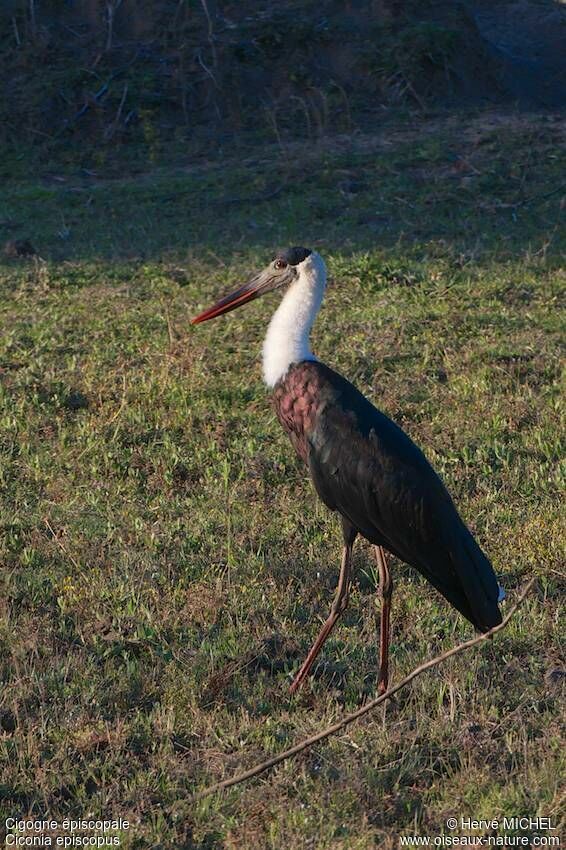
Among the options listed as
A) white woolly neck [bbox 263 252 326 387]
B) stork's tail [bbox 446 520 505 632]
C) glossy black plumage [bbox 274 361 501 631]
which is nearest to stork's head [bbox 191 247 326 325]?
white woolly neck [bbox 263 252 326 387]

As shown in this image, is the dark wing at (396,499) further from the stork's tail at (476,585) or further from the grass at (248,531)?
the grass at (248,531)

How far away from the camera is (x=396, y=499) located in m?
3.54

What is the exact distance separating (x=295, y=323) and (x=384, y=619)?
1019 mm

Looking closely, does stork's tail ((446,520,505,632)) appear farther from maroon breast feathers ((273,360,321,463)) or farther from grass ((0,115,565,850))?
maroon breast feathers ((273,360,321,463))

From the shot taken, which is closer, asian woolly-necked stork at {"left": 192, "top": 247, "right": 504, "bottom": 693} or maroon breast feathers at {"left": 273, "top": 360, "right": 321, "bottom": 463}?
asian woolly-necked stork at {"left": 192, "top": 247, "right": 504, "bottom": 693}

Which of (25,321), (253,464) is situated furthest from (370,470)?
(25,321)

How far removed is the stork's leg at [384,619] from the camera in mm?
3482

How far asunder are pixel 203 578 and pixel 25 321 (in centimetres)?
328

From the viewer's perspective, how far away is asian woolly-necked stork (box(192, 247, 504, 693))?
348 centimetres

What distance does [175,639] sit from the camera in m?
3.73

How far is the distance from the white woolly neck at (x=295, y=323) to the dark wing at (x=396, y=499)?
258 mm

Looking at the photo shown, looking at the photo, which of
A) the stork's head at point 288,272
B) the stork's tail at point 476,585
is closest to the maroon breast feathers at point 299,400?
the stork's head at point 288,272

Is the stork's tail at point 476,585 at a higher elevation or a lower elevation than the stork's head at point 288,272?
lower

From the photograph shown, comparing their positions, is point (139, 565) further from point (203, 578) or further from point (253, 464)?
point (253, 464)
